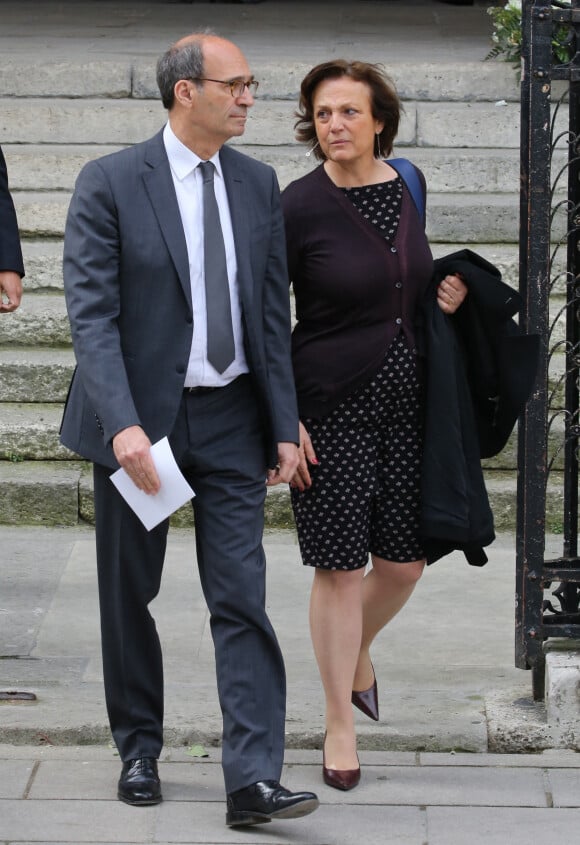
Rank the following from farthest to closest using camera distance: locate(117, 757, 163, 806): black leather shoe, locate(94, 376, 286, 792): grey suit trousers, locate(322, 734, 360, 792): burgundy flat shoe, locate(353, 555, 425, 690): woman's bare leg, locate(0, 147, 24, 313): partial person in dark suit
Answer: locate(0, 147, 24, 313): partial person in dark suit
locate(353, 555, 425, 690): woman's bare leg
locate(322, 734, 360, 792): burgundy flat shoe
locate(117, 757, 163, 806): black leather shoe
locate(94, 376, 286, 792): grey suit trousers

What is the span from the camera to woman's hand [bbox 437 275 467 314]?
415cm

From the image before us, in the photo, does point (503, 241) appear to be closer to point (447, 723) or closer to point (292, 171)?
point (292, 171)

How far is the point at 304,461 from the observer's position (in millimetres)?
4039

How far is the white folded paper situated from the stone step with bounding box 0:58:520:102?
5.55 metres

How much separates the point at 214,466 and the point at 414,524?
623mm

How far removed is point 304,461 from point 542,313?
744 millimetres

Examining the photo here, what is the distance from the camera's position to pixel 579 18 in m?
4.16

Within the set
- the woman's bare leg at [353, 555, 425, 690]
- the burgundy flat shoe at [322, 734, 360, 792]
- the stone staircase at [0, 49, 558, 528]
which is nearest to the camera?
the burgundy flat shoe at [322, 734, 360, 792]

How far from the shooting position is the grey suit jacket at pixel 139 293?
3715 millimetres

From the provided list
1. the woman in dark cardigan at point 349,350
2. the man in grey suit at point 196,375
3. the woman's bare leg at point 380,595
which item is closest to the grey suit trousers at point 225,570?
the man in grey suit at point 196,375

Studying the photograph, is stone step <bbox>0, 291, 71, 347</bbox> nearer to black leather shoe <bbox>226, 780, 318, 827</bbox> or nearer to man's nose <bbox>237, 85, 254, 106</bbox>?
man's nose <bbox>237, 85, 254, 106</bbox>

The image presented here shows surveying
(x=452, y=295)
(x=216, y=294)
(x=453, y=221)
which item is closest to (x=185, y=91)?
(x=216, y=294)

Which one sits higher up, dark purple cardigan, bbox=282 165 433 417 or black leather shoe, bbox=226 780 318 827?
dark purple cardigan, bbox=282 165 433 417

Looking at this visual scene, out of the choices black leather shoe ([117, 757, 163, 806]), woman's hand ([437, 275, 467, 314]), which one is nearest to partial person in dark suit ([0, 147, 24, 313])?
woman's hand ([437, 275, 467, 314])
